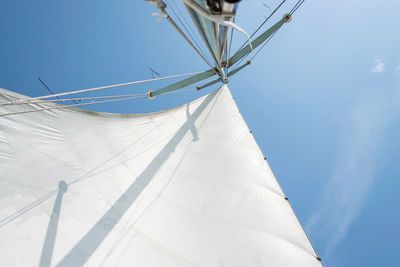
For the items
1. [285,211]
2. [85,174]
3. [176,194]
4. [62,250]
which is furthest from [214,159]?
[62,250]

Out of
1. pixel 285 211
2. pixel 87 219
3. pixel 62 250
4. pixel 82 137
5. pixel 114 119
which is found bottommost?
pixel 62 250

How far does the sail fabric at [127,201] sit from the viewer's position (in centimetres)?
210

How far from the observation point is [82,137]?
11.5 feet

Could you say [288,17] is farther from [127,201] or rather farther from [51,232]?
[51,232]

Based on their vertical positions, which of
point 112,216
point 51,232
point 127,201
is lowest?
point 51,232

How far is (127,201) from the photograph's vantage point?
2863mm

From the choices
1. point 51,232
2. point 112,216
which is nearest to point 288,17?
point 112,216

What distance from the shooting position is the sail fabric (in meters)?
2.10

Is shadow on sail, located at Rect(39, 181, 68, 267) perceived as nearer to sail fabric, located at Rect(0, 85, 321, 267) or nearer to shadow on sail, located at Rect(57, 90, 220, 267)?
sail fabric, located at Rect(0, 85, 321, 267)

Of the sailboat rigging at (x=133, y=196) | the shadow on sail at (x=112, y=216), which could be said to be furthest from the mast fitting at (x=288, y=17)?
the shadow on sail at (x=112, y=216)

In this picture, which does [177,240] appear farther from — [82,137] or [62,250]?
[82,137]

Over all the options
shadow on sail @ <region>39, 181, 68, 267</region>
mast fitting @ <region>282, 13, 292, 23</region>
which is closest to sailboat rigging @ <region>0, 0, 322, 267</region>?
shadow on sail @ <region>39, 181, 68, 267</region>

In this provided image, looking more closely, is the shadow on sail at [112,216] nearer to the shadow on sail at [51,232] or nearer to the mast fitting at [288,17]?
the shadow on sail at [51,232]

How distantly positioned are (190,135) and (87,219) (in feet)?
9.51
